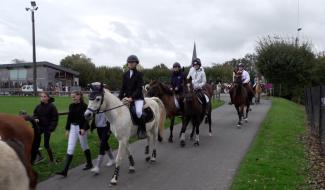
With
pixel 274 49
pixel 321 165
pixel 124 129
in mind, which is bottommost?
pixel 321 165

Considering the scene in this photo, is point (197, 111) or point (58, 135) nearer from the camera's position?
point (197, 111)

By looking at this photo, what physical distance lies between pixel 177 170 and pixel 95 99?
263 centimetres

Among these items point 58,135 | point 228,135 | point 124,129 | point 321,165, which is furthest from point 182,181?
point 58,135

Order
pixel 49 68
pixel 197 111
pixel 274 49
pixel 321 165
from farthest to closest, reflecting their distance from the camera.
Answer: pixel 49 68 < pixel 274 49 < pixel 197 111 < pixel 321 165

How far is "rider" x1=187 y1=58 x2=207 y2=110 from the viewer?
14094 millimetres

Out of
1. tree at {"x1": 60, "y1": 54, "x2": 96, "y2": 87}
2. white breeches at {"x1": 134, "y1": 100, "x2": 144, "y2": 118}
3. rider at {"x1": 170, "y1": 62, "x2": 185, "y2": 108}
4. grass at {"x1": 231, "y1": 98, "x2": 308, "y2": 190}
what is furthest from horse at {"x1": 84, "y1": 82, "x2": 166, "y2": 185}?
tree at {"x1": 60, "y1": 54, "x2": 96, "y2": 87}

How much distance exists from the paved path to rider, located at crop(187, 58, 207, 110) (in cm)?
158

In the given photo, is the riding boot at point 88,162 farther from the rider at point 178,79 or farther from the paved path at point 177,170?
the rider at point 178,79

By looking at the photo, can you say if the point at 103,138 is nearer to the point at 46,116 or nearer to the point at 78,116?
the point at 78,116

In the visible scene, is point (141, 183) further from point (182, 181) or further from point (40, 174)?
point (40, 174)

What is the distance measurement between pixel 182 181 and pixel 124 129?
1653 millimetres

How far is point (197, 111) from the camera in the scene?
13.4 m

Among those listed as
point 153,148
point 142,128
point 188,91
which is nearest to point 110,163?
point 153,148

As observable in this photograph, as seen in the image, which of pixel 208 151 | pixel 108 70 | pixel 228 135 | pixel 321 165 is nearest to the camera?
pixel 321 165
